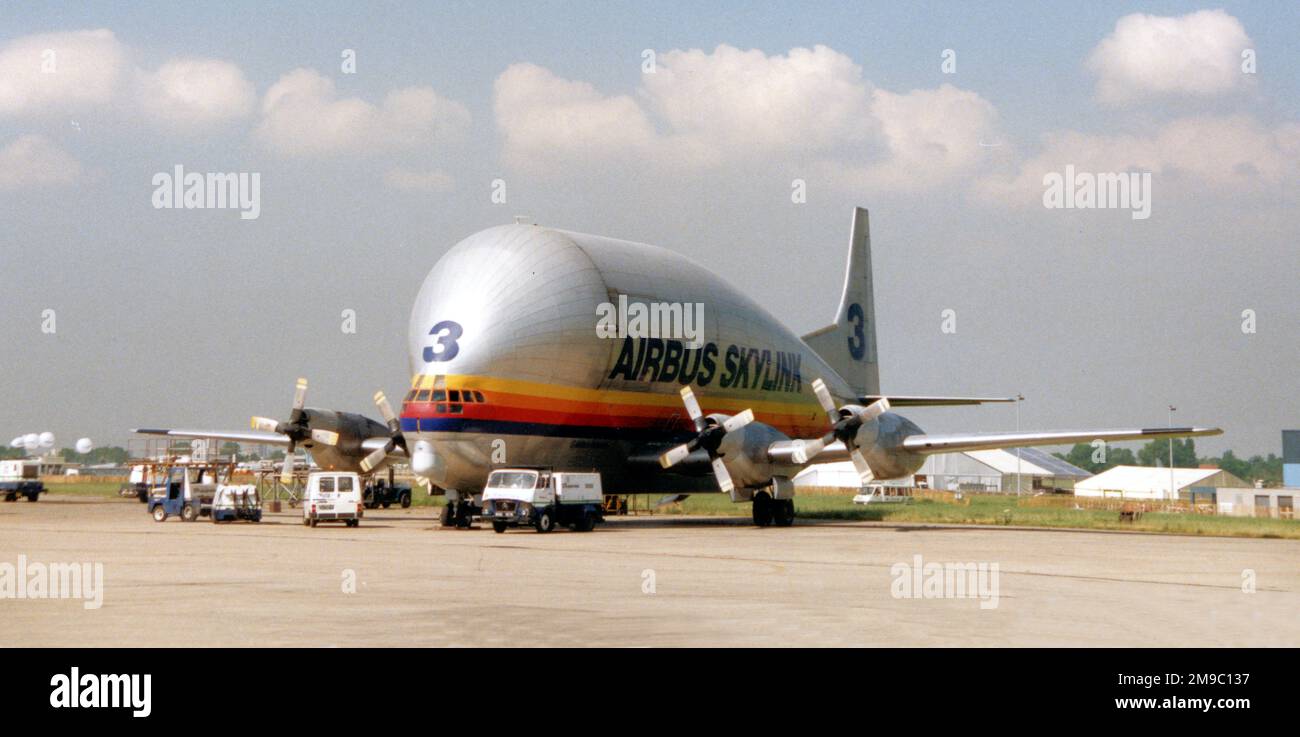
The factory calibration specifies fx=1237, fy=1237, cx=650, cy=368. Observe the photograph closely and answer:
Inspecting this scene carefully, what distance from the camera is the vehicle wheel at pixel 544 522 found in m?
38.2

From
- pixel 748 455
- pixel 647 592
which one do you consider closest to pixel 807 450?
pixel 748 455

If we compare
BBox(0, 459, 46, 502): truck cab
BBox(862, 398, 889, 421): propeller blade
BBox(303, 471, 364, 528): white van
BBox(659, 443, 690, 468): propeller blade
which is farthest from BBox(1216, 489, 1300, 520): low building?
BBox(0, 459, 46, 502): truck cab

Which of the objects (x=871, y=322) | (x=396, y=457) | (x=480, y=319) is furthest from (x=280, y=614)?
(x=871, y=322)

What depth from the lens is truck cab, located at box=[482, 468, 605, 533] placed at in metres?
38.1

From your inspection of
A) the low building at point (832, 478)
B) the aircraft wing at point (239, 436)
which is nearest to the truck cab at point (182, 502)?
the aircraft wing at point (239, 436)

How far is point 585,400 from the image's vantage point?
44281 mm

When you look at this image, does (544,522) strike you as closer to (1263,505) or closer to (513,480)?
(513,480)

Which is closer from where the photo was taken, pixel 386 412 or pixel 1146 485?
pixel 386 412

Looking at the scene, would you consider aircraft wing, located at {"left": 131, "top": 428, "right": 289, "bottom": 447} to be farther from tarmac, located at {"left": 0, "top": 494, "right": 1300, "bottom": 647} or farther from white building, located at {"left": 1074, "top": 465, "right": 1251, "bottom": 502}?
white building, located at {"left": 1074, "top": 465, "right": 1251, "bottom": 502}

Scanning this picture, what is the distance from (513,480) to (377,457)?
1064cm

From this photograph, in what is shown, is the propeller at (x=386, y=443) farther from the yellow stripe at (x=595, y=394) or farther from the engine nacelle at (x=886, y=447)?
the engine nacelle at (x=886, y=447)

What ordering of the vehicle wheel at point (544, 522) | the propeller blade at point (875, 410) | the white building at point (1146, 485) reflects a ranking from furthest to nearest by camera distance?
the white building at point (1146, 485), the propeller blade at point (875, 410), the vehicle wheel at point (544, 522)

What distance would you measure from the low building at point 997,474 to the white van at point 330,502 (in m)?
87.5

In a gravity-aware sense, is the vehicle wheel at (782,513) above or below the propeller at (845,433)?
below
